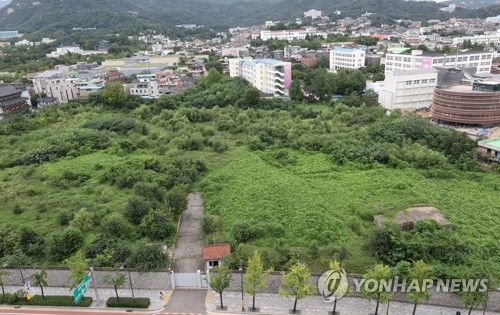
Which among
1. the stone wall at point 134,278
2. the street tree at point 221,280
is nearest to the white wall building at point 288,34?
the stone wall at point 134,278

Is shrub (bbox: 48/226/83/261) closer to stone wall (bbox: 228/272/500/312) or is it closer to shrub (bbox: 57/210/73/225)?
shrub (bbox: 57/210/73/225)

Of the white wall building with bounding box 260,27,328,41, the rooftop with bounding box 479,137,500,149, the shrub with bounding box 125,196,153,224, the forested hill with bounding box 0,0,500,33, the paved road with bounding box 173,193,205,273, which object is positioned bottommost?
the paved road with bounding box 173,193,205,273

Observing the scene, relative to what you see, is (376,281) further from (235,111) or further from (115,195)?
(235,111)

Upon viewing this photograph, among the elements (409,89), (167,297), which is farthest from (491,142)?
(167,297)

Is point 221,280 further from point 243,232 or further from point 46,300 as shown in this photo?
point 46,300

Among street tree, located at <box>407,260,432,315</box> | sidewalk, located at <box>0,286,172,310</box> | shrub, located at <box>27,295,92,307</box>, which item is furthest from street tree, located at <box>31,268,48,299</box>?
street tree, located at <box>407,260,432,315</box>

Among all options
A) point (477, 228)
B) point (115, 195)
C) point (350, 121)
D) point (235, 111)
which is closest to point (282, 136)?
point (350, 121)
